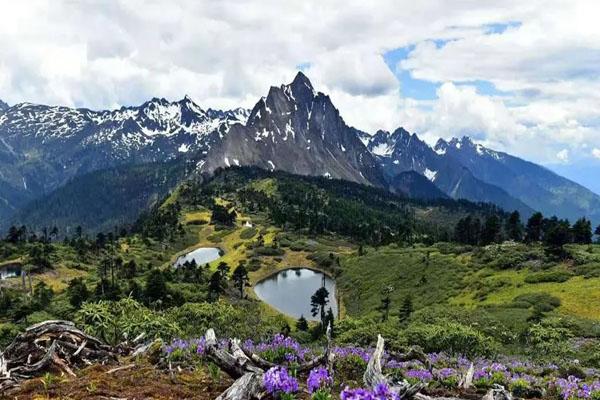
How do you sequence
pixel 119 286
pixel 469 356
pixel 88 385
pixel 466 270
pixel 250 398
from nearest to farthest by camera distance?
pixel 250 398 < pixel 88 385 < pixel 469 356 < pixel 119 286 < pixel 466 270

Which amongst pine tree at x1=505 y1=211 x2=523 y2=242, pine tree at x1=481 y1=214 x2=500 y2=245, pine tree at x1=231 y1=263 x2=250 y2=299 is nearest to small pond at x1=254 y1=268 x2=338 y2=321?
pine tree at x1=231 y1=263 x2=250 y2=299

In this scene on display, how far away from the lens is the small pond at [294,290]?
136100 millimetres

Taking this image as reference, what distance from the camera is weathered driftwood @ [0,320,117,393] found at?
1311 cm

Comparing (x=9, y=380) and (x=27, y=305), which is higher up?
(x=9, y=380)

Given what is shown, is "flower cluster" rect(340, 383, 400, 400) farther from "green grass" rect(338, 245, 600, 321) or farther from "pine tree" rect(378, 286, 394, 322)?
"pine tree" rect(378, 286, 394, 322)

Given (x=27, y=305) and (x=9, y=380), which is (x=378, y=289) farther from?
(x=9, y=380)

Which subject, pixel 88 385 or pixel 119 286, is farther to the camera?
pixel 119 286

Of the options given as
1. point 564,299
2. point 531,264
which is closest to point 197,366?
point 564,299

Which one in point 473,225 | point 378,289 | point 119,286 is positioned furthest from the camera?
point 473,225

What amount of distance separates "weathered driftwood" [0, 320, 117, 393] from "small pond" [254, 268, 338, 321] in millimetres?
114208

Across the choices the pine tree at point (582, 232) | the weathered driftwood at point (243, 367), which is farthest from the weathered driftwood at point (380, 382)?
the pine tree at point (582, 232)

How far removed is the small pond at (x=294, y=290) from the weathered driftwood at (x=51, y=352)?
114 meters

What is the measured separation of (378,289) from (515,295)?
142ft

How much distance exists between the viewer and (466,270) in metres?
123
